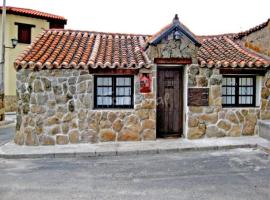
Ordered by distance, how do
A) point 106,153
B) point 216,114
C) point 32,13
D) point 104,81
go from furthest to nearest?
point 32,13 < point 216,114 < point 104,81 < point 106,153

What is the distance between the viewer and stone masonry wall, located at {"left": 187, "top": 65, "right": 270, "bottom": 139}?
954 cm

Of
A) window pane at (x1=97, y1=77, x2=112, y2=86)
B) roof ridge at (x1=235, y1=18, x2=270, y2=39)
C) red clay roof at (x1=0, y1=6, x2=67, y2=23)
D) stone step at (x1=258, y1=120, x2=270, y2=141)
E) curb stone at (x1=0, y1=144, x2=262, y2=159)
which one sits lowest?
curb stone at (x1=0, y1=144, x2=262, y2=159)

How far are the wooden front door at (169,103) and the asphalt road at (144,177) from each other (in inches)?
77.7

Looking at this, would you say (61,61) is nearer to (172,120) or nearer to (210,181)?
(172,120)

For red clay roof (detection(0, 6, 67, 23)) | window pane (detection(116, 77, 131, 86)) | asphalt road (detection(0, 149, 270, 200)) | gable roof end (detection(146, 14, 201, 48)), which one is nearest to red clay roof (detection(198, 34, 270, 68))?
gable roof end (detection(146, 14, 201, 48))

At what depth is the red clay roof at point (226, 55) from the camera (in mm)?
9391

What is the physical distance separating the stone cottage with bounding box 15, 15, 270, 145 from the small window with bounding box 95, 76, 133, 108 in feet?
0.11

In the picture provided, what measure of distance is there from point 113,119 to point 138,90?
131cm

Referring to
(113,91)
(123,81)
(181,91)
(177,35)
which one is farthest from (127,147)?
(177,35)

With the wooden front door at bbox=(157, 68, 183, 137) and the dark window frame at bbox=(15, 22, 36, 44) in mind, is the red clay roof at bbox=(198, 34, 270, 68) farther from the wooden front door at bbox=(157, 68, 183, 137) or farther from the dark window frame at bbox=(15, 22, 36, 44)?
the dark window frame at bbox=(15, 22, 36, 44)

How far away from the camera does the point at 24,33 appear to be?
77.0 feet

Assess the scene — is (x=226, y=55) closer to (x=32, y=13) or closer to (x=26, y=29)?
(x=32, y=13)

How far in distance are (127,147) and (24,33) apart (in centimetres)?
1898

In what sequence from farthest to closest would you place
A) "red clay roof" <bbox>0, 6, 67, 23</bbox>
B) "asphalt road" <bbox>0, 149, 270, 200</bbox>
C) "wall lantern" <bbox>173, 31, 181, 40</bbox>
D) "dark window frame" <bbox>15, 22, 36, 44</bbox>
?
"dark window frame" <bbox>15, 22, 36, 44</bbox> → "red clay roof" <bbox>0, 6, 67, 23</bbox> → "wall lantern" <bbox>173, 31, 181, 40</bbox> → "asphalt road" <bbox>0, 149, 270, 200</bbox>
